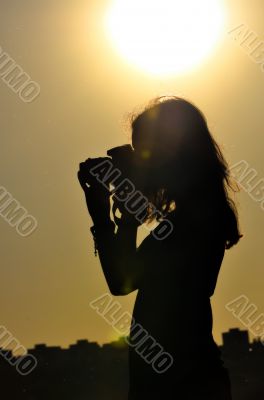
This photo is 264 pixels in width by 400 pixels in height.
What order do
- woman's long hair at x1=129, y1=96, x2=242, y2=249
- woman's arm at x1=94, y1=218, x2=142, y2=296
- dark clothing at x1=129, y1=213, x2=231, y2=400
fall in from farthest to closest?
1. woman's long hair at x1=129, y1=96, x2=242, y2=249
2. woman's arm at x1=94, y1=218, x2=142, y2=296
3. dark clothing at x1=129, y1=213, x2=231, y2=400

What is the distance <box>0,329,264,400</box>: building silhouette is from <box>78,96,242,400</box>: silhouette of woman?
191ft

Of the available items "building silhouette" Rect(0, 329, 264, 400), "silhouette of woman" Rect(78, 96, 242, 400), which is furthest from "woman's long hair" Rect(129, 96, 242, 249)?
"building silhouette" Rect(0, 329, 264, 400)

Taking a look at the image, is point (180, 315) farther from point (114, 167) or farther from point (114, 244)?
point (114, 167)

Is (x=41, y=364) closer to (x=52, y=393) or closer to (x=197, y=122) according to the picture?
(x=52, y=393)

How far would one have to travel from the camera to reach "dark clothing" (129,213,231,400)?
229 centimetres

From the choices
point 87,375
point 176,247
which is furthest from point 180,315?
point 87,375

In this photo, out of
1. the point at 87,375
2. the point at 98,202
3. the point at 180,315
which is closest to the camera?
the point at 180,315

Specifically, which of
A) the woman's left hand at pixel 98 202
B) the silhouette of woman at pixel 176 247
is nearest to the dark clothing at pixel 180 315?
the silhouette of woman at pixel 176 247

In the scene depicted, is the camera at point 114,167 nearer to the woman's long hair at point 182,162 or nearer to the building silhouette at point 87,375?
the woman's long hair at point 182,162

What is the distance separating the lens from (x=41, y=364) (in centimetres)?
7188

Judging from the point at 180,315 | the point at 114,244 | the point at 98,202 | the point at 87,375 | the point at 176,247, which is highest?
the point at 87,375

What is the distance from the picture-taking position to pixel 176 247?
2.40 meters

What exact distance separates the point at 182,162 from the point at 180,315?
1.65ft

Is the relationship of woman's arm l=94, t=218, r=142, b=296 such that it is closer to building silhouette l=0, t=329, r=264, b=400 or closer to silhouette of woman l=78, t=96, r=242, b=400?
silhouette of woman l=78, t=96, r=242, b=400
